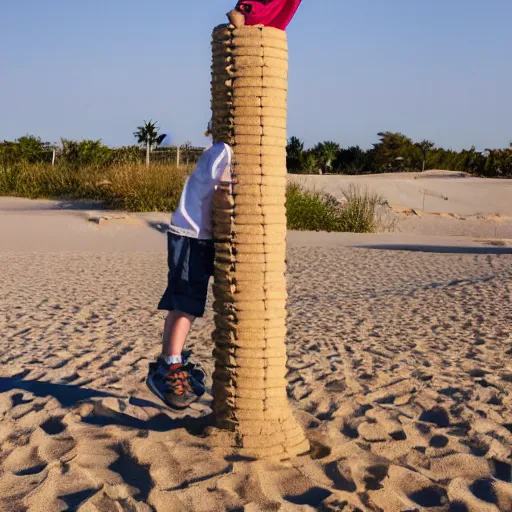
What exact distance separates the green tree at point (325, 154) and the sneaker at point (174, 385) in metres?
40.3

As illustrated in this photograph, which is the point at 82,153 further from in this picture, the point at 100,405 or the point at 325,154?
the point at 100,405

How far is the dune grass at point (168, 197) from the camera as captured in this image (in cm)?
1739

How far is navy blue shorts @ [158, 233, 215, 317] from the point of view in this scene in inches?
141

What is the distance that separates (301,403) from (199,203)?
152cm

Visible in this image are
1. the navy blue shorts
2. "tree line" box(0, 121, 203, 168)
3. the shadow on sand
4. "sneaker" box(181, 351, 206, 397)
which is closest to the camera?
the navy blue shorts

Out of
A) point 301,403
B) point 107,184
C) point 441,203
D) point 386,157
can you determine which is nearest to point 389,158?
point 386,157

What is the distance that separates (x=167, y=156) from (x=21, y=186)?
559cm

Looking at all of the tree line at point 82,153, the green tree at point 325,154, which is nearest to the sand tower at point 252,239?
the tree line at point 82,153

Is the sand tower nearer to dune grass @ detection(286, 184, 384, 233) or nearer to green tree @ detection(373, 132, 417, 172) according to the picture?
dune grass @ detection(286, 184, 384, 233)

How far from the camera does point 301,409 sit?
14.4ft

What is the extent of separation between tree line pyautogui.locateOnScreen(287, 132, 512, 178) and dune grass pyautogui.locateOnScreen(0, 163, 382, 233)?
22699 millimetres

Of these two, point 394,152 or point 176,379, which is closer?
point 176,379

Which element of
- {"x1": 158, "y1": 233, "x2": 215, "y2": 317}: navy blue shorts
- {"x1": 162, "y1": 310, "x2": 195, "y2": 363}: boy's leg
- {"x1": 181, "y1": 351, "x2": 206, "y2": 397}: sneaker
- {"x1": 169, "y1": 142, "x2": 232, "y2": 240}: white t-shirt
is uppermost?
{"x1": 169, "y1": 142, "x2": 232, "y2": 240}: white t-shirt

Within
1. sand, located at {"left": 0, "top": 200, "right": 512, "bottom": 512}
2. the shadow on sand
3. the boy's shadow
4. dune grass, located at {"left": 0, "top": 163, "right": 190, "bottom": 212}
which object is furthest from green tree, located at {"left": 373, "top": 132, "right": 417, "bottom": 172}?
the boy's shadow
